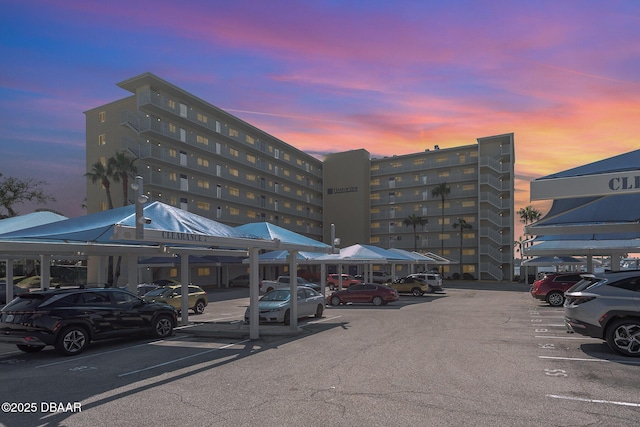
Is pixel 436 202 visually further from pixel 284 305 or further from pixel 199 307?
pixel 284 305

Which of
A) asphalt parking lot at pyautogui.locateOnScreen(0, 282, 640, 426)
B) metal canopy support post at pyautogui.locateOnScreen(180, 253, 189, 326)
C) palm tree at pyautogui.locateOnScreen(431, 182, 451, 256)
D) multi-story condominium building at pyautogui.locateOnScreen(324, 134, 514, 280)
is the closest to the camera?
asphalt parking lot at pyautogui.locateOnScreen(0, 282, 640, 426)

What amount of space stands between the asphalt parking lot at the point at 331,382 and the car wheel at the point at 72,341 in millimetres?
267

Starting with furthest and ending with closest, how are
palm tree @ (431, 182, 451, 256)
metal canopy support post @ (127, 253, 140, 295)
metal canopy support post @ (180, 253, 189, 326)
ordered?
palm tree @ (431, 182, 451, 256), metal canopy support post @ (180, 253, 189, 326), metal canopy support post @ (127, 253, 140, 295)

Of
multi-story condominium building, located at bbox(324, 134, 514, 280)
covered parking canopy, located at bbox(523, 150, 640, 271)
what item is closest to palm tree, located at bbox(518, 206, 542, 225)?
multi-story condominium building, located at bbox(324, 134, 514, 280)

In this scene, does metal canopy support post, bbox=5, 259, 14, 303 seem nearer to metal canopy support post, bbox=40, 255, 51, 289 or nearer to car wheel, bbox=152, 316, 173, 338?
metal canopy support post, bbox=40, 255, 51, 289

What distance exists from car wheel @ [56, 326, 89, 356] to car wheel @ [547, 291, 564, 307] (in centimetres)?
2305

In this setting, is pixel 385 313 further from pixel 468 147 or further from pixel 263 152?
pixel 468 147

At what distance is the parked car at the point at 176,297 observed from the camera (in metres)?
21.8

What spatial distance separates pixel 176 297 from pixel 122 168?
2807 cm

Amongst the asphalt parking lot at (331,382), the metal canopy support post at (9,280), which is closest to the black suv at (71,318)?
the asphalt parking lot at (331,382)

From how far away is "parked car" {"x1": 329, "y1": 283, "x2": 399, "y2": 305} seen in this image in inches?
1068

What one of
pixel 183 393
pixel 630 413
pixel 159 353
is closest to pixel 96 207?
pixel 159 353

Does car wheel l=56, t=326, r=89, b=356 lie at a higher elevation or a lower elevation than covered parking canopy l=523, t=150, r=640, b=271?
lower

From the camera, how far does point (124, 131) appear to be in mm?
49031
